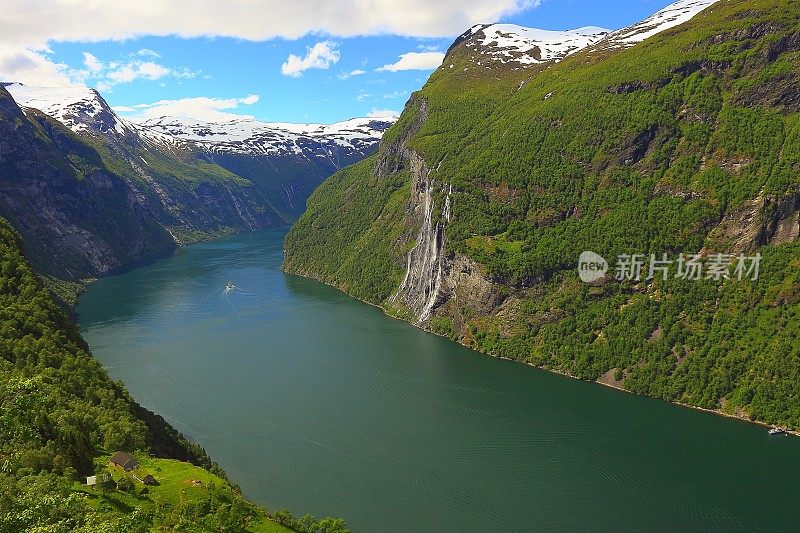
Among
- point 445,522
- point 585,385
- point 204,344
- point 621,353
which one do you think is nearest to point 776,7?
point 621,353

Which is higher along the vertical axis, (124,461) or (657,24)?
(657,24)

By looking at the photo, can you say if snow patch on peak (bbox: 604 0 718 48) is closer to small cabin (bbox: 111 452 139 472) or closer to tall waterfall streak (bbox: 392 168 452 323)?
tall waterfall streak (bbox: 392 168 452 323)

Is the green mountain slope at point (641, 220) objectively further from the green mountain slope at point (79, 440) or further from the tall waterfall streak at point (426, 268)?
the green mountain slope at point (79, 440)

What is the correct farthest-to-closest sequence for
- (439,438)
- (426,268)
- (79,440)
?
(426,268) < (439,438) < (79,440)

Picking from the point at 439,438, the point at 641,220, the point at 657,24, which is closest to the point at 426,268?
the point at 641,220

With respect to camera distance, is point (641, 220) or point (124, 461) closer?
point (124, 461)

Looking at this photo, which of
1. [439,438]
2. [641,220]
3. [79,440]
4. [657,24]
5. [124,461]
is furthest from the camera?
[657,24]

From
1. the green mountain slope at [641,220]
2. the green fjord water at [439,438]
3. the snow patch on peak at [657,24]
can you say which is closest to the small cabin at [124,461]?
the green fjord water at [439,438]

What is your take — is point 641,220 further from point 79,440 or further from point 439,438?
point 79,440
